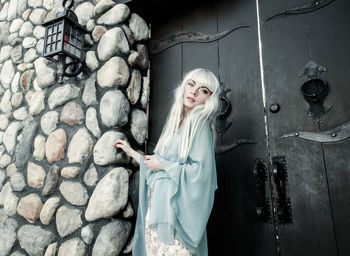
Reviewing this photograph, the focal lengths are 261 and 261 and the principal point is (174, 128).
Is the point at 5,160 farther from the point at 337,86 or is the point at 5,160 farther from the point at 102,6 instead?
the point at 337,86

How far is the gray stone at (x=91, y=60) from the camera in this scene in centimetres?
193

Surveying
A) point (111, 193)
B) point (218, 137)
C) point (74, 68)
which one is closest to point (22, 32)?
point (74, 68)

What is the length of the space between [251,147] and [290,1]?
3.12 ft

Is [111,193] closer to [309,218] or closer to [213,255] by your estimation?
[213,255]

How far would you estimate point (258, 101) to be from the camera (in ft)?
5.36

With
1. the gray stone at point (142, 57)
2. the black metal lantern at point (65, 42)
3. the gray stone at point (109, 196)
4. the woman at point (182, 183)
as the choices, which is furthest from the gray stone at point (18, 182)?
the gray stone at point (142, 57)

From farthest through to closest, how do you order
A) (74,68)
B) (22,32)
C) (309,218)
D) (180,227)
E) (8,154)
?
(22,32) → (8,154) → (74,68) → (309,218) → (180,227)

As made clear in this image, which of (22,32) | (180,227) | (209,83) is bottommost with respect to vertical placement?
(180,227)

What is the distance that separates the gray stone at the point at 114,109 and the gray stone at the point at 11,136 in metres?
1.08

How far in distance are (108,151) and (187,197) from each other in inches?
27.1

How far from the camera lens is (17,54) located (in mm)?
2541

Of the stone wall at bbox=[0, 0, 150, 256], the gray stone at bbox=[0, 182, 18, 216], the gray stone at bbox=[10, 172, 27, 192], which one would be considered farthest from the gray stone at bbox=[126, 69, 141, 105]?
the gray stone at bbox=[0, 182, 18, 216]

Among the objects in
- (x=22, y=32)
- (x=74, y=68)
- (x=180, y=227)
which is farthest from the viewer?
(x=22, y=32)

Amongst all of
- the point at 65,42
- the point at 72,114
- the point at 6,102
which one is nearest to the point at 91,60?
the point at 65,42
